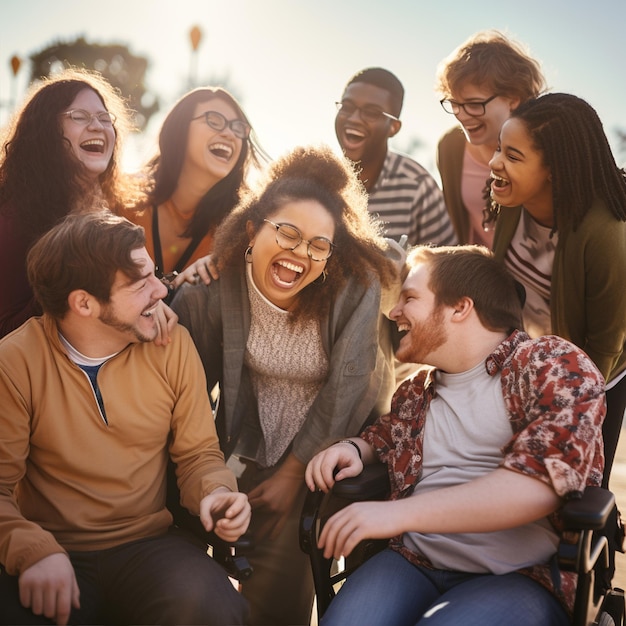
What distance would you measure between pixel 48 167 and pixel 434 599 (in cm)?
222

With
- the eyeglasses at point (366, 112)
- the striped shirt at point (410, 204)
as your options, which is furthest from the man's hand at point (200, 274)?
the eyeglasses at point (366, 112)

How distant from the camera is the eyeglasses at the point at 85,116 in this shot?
3.19 m

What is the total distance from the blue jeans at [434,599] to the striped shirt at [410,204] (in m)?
1.89

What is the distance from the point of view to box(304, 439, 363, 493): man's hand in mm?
2260

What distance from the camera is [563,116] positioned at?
2678 mm

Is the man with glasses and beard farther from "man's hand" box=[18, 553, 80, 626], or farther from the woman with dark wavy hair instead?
"man's hand" box=[18, 553, 80, 626]

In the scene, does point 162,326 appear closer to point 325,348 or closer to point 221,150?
point 325,348

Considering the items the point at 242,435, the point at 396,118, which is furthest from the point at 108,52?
the point at 242,435

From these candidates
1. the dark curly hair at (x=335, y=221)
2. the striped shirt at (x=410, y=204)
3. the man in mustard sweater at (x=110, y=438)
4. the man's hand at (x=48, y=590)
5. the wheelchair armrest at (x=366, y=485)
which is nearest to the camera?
the man's hand at (x=48, y=590)

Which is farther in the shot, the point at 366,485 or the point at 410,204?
the point at 410,204

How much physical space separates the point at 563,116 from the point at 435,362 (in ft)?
3.42

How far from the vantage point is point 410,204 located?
12.3 feet

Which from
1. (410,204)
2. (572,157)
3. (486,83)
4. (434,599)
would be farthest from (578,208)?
(434,599)

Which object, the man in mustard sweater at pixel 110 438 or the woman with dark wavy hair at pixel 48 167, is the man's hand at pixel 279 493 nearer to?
the man in mustard sweater at pixel 110 438
